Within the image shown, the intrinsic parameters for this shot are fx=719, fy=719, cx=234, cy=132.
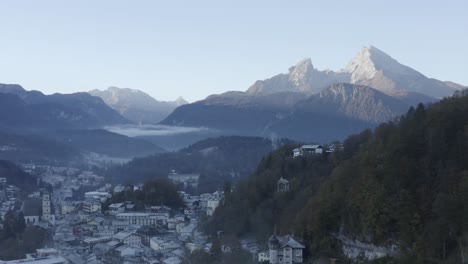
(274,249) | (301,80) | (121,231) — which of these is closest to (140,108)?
(301,80)

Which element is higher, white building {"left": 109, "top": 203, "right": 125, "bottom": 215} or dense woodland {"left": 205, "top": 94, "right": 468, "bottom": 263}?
dense woodland {"left": 205, "top": 94, "right": 468, "bottom": 263}

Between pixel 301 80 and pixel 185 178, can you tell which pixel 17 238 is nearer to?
pixel 185 178

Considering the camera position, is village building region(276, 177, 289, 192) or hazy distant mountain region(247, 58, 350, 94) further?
hazy distant mountain region(247, 58, 350, 94)

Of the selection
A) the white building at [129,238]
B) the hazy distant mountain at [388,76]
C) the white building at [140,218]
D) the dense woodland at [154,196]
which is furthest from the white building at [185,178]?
the hazy distant mountain at [388,76]

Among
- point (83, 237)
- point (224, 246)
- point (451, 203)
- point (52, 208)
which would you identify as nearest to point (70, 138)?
point (52, 208)

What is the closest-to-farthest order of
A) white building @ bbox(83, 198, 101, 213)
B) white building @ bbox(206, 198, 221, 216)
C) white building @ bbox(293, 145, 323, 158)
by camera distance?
white building @ bbox(293, 145, 323, 158) < white building @ bbox(206, 198, 221, 216) < white building @ bbox(83, 198, 101, 213)

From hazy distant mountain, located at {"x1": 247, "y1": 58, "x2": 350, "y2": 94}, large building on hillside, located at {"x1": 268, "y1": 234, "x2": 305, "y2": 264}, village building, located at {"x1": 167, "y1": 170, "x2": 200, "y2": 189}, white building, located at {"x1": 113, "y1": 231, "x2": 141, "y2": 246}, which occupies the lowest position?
village building, located at {"x1": 167, "y1": 170, "x2": 200, "y2": 189}

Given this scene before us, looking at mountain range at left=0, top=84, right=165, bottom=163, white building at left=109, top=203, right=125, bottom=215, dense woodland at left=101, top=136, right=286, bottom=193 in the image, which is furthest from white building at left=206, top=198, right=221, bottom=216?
mountain range at left=0, top=84, right=165, bottom=163

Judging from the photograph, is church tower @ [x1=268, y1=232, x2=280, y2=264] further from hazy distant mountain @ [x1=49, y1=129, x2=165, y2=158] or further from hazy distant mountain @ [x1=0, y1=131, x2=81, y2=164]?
hazy distant mountain @ [x1=49, y1=129, x2=165, y2=158]
